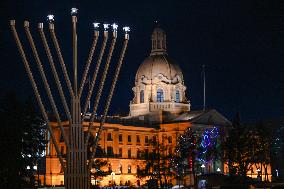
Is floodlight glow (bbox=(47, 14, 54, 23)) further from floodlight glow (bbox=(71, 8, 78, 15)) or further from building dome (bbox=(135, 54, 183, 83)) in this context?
building dome (bbox=(135, 54, 183, 83))

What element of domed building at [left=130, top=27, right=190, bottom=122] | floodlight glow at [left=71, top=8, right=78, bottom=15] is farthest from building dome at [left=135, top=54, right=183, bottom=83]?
floodlight glow at [left=71, top=8, right=78, bottom=15]

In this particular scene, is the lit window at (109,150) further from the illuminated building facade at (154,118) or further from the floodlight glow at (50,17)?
the floodlight glow at (50,17)

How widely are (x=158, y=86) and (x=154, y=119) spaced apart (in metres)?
5.88

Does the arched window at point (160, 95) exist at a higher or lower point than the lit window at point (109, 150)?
higher

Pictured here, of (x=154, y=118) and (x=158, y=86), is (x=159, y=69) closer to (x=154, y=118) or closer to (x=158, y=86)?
(x=158, y=86)

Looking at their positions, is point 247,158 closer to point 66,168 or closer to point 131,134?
point 131,134

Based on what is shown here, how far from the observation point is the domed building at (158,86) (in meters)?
120

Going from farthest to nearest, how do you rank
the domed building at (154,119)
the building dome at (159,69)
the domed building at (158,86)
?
the building dome at (159,69) < the domed building at (158,86) < the domed building at (154,119)

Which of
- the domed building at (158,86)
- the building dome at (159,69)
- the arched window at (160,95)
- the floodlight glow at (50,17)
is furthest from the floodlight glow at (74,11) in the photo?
the arched window at (160,95)

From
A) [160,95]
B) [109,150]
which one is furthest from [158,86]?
[109,150]

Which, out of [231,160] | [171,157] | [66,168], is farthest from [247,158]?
[66,168]

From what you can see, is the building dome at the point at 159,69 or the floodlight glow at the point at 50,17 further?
the building dome at the point at 159,69

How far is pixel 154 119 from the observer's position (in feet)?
395

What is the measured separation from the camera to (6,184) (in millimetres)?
44250
